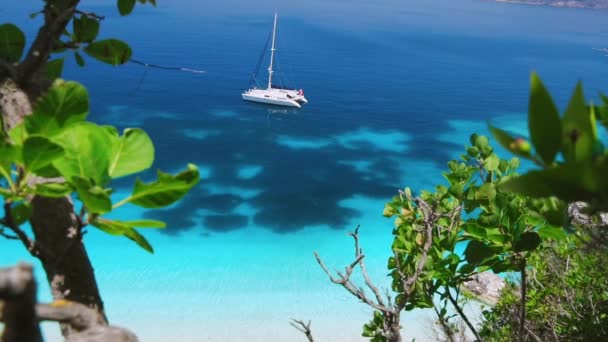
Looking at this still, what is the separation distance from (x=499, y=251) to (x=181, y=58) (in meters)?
24.0

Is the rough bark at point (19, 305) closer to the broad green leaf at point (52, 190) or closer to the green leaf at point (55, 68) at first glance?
the broad green leaf at point (52, 190)

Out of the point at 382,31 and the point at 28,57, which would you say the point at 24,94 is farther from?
the point at 382,31

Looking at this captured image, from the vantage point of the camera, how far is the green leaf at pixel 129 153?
1.74 feet

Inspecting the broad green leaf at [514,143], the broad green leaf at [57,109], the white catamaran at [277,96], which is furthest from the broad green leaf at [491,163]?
the white catamaran at [277,96]

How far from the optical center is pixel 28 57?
70cm

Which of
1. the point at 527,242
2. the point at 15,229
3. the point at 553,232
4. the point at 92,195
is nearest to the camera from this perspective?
the point at 92,195

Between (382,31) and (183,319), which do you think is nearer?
(183,319)

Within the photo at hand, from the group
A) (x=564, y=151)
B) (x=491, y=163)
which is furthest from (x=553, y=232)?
(x=564, y=151)

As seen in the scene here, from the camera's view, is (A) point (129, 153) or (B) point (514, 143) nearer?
(B) point (514, 143)

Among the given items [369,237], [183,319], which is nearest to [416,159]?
[369,237]

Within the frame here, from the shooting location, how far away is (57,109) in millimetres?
522

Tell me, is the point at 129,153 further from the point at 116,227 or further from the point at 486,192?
the point at 486,192

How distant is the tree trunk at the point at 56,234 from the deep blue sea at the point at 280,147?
161mm

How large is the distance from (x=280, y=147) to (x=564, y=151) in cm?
1509
